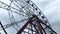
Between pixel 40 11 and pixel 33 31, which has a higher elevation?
pixel 40 11

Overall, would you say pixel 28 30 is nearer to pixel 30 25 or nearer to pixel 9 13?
pixel 30 25

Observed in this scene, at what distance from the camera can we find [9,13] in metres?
54.5

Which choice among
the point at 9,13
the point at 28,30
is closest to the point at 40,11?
the point at 28,30

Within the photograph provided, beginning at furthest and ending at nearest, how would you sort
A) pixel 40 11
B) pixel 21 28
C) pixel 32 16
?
pixel 40 11 → pixel 32 16 → pixel 21 28

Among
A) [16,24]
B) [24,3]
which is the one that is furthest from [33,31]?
[24,3]

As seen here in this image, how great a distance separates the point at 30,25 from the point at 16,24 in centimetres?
411

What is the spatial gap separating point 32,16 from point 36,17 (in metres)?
1.42

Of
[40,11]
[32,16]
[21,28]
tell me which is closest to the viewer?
[21,28]

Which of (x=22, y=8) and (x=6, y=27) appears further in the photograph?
(x=6, y=27)

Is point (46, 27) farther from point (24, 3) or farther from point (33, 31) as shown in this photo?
point (24, 3)

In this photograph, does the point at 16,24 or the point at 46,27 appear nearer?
the point at 16,24

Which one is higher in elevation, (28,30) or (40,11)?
(40,11)

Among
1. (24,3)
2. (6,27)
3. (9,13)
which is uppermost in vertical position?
(24,3)

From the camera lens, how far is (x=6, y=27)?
205 feet
